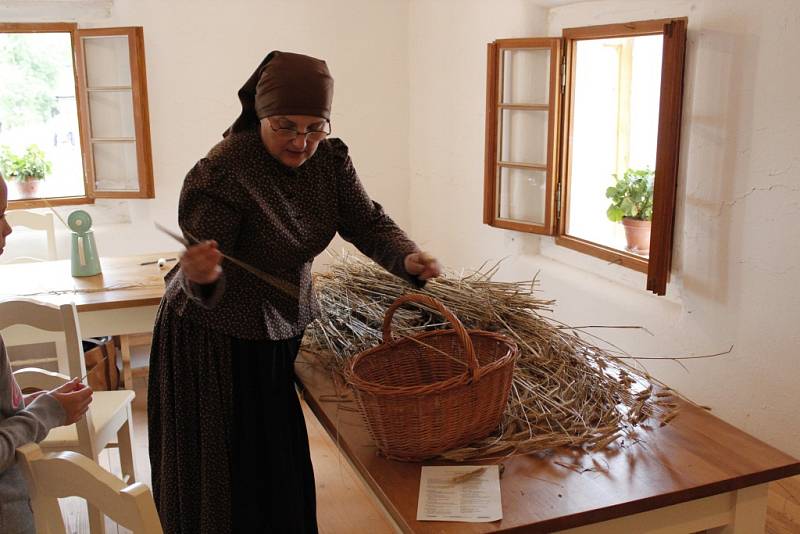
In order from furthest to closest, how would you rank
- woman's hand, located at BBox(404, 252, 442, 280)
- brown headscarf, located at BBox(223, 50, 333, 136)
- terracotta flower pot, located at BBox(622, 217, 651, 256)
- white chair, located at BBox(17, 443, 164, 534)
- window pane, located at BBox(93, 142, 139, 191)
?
1. window pane, located at BBox(93, 142, 139, 191)
2. terracotta flower pot, located at BBox(622, 217, 651, 256)
3. woman's hand, located at BBox(404, 252, 442, 280)
4. brown headscarf, located at BBox(223, 50, 333, 136)
5. white chair, located at BBox(17, 443, 164, 534)

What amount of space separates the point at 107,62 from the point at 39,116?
0.77 metres

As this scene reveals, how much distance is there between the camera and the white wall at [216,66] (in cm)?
529

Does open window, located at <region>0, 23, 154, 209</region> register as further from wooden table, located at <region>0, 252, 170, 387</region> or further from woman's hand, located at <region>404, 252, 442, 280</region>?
woman's hand, located at <region>404, 252, 442, 280</region>

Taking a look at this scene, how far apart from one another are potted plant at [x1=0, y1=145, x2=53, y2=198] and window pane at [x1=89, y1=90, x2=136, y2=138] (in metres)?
0.50

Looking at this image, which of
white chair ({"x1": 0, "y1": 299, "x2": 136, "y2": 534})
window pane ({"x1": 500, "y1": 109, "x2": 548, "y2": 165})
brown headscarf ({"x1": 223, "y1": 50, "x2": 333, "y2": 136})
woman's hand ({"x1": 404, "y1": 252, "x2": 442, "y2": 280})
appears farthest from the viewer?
window pane ({"x1": 500, "y1": 109, "x2": 548, "y2": 165})

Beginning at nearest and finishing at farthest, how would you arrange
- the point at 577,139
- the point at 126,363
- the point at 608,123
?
the point at 126,363 < the point at 577,139 < the point at 608,123

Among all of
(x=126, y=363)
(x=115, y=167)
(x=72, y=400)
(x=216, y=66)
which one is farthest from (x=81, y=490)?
(x=216, y=66)

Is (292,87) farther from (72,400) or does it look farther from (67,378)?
(67,378)

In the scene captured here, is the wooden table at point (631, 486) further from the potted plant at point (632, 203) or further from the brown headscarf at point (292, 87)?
the potted plant at point (632, 203)

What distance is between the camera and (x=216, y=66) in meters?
5.42

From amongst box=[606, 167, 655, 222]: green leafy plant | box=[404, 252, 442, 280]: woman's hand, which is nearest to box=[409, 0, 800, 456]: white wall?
box=[606, 167, 655, 222]: green leafy plant

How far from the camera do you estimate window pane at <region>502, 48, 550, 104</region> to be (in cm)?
432

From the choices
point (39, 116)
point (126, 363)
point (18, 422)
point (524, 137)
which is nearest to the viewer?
point (18, 422)

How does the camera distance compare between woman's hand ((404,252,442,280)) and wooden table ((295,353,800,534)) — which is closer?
wooden table ((295,353,800,534))
